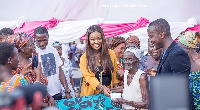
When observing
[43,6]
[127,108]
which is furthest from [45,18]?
[127,108]

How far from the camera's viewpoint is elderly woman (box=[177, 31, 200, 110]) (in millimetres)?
2197

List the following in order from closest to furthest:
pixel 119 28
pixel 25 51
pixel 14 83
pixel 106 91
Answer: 1. pixel 14 83
2. pixel 25 51
3. pixel 106 91
4. pixel 119 28

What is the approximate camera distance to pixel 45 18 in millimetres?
6457

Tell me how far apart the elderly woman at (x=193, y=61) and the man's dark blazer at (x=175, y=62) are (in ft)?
1.10

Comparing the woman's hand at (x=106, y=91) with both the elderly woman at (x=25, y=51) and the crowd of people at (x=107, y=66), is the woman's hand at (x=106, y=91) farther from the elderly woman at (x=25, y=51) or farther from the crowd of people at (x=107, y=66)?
the elderly woman at (x=25, y=51)

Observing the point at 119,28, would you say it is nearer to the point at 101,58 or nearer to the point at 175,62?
the point at 101,58

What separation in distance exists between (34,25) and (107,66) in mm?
3975

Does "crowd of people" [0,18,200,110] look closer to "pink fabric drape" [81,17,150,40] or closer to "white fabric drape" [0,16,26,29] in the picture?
"pink fabric drape" [81,17,150,40]

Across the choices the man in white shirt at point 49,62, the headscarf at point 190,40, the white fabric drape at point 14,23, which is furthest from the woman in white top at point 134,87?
the white fabric drape at point 14,23

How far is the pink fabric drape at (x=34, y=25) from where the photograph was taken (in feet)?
20.3

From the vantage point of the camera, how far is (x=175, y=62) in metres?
1.99

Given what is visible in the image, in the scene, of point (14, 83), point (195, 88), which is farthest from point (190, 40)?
point (14, 83)

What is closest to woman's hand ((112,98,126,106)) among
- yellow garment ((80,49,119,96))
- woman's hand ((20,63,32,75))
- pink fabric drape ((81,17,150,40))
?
yellow garment ((80,49,119,96))

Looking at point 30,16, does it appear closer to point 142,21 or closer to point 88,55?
point 142,21
